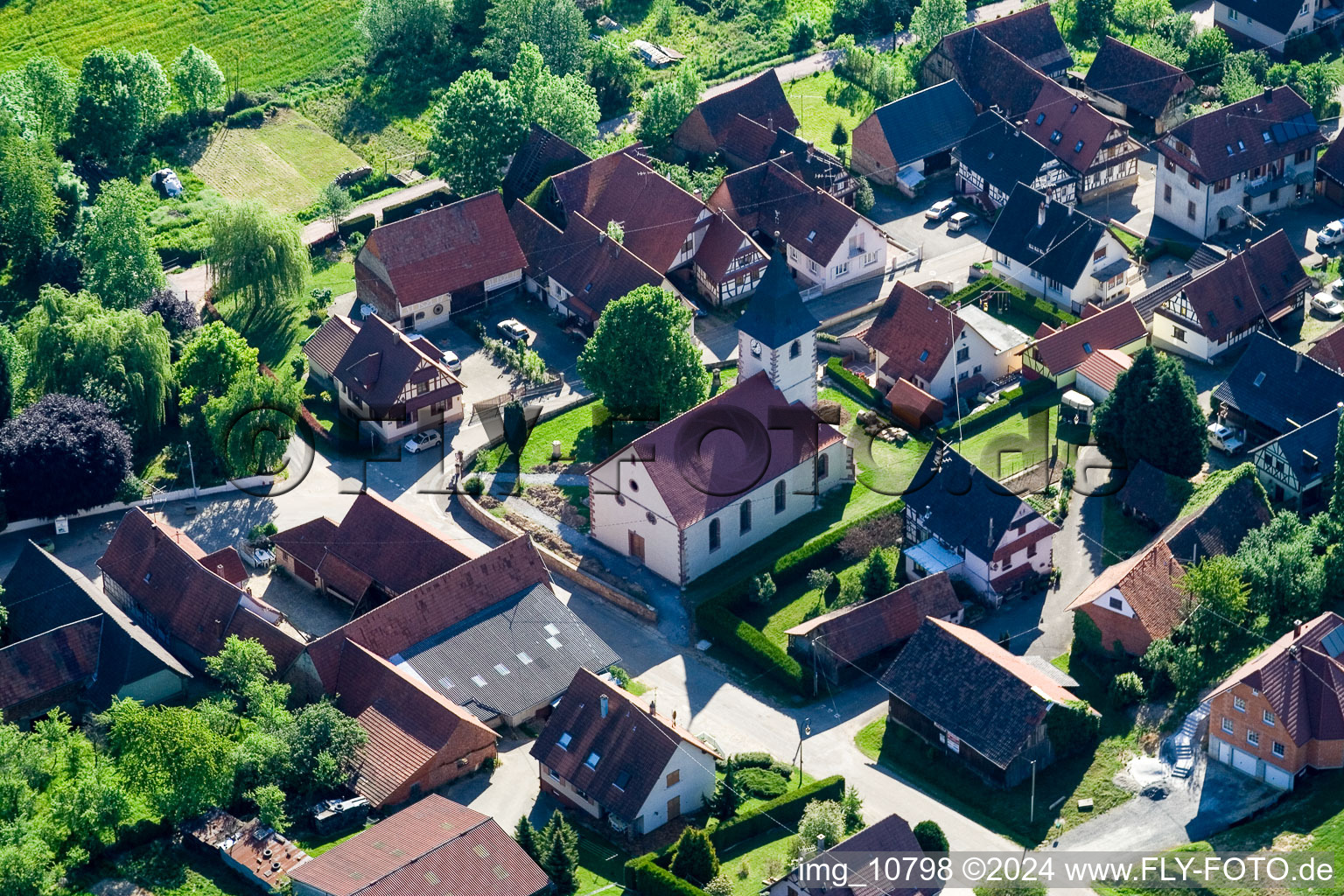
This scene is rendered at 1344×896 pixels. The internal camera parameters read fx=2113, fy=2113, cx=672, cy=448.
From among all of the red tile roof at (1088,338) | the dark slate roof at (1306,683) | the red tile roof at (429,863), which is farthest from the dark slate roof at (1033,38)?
the red tile roof at (429,863)

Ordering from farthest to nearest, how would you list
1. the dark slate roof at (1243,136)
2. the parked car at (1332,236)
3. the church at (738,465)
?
1. the dark slate roof at (1243,136)
2. the parked car at (1332,236)
3. the church at (738,465)

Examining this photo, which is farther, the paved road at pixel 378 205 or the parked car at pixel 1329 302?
the paved road at pixel 378 205

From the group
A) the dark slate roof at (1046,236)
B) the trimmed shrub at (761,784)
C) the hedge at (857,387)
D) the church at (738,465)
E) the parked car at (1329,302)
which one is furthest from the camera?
the dark slate roof at (1046,236)

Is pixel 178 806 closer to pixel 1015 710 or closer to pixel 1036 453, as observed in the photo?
pixel 1015 710

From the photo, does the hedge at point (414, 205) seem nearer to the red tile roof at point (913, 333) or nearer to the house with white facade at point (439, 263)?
the house with white facade at point (439, 263)

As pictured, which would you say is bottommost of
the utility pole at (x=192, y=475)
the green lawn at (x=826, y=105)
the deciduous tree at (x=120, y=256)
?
the green lawn at (x=826, y=105)

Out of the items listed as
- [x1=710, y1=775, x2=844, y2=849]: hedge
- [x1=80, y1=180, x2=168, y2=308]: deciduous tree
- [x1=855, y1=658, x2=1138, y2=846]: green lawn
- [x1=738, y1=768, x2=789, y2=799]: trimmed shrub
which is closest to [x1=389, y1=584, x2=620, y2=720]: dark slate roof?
[x1=738, y1=768, x2=789, y2=799]: trimmed shrub
